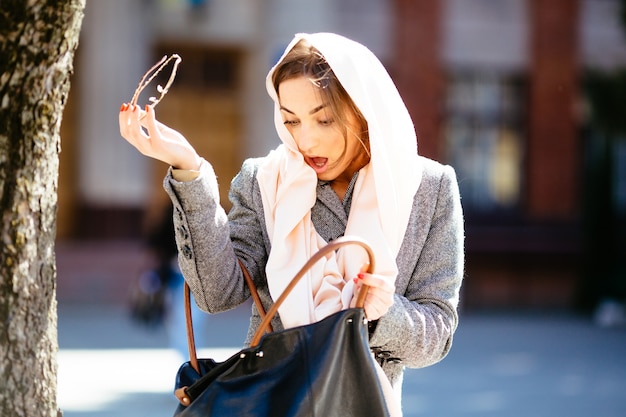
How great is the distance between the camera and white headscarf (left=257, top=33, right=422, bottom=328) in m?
2.72

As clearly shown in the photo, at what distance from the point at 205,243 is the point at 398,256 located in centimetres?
53

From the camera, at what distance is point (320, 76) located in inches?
111

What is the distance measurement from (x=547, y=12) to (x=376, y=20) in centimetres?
Answer: 305

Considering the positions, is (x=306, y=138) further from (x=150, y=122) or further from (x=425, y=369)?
(x=425, y=369)

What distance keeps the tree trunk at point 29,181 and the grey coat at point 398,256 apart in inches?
14.0

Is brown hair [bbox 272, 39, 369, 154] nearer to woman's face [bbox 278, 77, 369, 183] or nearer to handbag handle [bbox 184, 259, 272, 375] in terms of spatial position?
woman's face [bbox 278, 77, 369, 183]

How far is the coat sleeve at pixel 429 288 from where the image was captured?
2756 millimetres

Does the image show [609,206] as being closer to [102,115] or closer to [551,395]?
[102,115]

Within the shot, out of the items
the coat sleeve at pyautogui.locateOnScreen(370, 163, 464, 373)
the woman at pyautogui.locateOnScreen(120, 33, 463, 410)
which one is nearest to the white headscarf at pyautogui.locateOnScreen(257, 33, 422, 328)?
the woman at pyautogui.locateOnScreen(120, 33, 463, 410)

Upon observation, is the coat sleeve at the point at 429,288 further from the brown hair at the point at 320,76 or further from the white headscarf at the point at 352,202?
the brown hair at the point at 320,76

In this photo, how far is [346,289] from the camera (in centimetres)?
270

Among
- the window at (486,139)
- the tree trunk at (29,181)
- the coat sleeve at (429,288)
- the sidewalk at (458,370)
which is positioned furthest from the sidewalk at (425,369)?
the coat sleeve at (429,288)

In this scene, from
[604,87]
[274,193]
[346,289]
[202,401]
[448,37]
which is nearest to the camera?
[202,401]

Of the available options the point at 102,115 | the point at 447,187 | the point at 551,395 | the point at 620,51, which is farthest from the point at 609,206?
the point at 447,187
